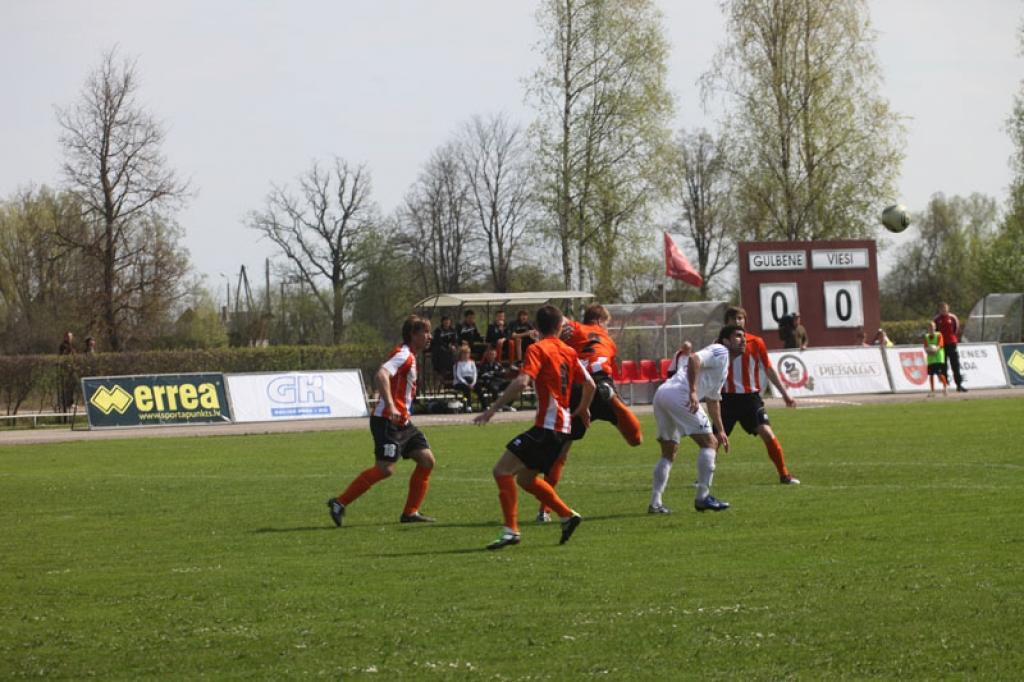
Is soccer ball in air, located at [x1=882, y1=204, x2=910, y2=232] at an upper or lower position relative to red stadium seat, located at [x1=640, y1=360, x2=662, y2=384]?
upper

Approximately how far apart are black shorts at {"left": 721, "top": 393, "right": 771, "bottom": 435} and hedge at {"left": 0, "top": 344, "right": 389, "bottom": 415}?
25.4 metres

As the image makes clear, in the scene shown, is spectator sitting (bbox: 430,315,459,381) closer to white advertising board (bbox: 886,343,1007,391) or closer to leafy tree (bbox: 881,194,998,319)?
white advertising board (bbox: 886,343,1007,391)

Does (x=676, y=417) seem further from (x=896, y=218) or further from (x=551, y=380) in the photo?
(x=896, y=218)

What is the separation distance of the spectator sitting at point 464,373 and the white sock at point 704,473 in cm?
2052

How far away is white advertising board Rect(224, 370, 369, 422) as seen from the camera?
33750 millimetres

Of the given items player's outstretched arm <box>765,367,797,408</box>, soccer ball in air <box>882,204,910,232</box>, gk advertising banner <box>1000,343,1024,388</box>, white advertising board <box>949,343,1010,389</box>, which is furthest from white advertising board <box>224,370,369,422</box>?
player's outstretched arm <box>765,367,797,408</box>

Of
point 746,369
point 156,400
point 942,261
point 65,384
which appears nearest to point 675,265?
point 156,400

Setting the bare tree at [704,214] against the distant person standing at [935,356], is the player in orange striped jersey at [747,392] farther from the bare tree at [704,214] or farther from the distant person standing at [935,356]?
the bare tree at [704,214]

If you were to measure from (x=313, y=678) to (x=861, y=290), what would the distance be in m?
33.5

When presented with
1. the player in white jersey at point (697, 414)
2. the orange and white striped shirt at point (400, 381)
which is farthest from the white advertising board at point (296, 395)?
the orange and white striped shirt at point (400, 381)

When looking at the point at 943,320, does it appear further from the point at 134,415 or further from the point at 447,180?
the point at 447,180

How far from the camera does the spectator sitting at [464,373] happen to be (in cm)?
3381

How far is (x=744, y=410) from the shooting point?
1552cm

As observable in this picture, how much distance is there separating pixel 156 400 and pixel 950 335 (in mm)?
A: 19274
